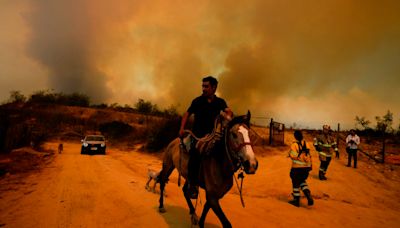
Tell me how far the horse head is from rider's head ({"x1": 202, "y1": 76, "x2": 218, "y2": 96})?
90 cm

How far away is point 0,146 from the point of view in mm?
18203

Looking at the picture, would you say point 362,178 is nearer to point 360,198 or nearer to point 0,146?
point 360,198

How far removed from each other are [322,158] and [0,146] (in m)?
22.7

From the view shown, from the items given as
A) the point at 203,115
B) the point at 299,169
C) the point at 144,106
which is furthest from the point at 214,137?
the point at 144,106

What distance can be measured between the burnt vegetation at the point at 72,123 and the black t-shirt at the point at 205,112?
62.5 ft

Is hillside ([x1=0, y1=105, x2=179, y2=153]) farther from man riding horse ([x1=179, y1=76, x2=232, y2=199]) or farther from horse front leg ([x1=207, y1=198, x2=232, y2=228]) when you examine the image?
horse front leg ([x1=207, y1=198, x2=232, y2=228])

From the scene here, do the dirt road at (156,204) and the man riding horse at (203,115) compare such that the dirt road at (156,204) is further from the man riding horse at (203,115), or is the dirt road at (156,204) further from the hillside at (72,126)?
the hillside at (72,126)

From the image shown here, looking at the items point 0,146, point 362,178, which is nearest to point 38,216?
point 362,178

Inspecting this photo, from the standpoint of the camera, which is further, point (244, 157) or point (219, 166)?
point (219, 166)

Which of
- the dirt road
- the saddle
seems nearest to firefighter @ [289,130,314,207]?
the dirt road

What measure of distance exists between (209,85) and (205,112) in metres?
0.57

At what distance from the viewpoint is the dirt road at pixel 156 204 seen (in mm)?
5570

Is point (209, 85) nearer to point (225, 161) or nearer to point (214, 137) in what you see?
point (214, 137)

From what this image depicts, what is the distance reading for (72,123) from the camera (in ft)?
165
